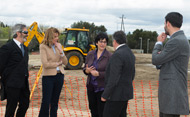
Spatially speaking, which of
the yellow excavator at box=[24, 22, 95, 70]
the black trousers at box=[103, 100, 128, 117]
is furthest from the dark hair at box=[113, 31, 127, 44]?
the yellow excavator at box=[24, 22, 95, 70]

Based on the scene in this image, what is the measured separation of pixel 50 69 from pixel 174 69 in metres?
2.14

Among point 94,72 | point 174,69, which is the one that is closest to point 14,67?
point 94,72

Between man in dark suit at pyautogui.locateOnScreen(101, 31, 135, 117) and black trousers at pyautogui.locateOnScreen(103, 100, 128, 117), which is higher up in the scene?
man in dark suit at pyautogui.locateOnScreen(101, 31, 135, 117)

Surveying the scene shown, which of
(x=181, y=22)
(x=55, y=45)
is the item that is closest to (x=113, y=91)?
(x=181, y=22)

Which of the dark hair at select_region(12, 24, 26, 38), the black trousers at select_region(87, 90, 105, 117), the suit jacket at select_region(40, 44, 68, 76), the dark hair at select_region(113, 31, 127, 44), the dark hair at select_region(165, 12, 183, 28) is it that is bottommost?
the black trousers at select_region(87, 90, 105, 117)

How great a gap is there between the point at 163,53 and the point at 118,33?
692 millimetres

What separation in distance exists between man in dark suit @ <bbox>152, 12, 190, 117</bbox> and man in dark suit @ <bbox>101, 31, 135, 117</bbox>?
0.39 m

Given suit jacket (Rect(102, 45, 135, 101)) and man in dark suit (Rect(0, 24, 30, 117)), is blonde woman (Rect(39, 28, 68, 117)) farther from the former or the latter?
suit jacket (Rect(102, 45, 135, 101))

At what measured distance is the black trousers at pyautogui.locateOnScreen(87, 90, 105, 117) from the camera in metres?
3.80

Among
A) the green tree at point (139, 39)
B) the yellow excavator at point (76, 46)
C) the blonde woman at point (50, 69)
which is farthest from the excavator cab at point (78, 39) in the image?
the green tree at point (139, 39)

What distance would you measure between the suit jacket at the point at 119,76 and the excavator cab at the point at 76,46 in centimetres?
1103

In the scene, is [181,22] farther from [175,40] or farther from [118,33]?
[118,33]

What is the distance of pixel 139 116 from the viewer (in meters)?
5.94

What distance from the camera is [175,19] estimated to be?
2684mm
